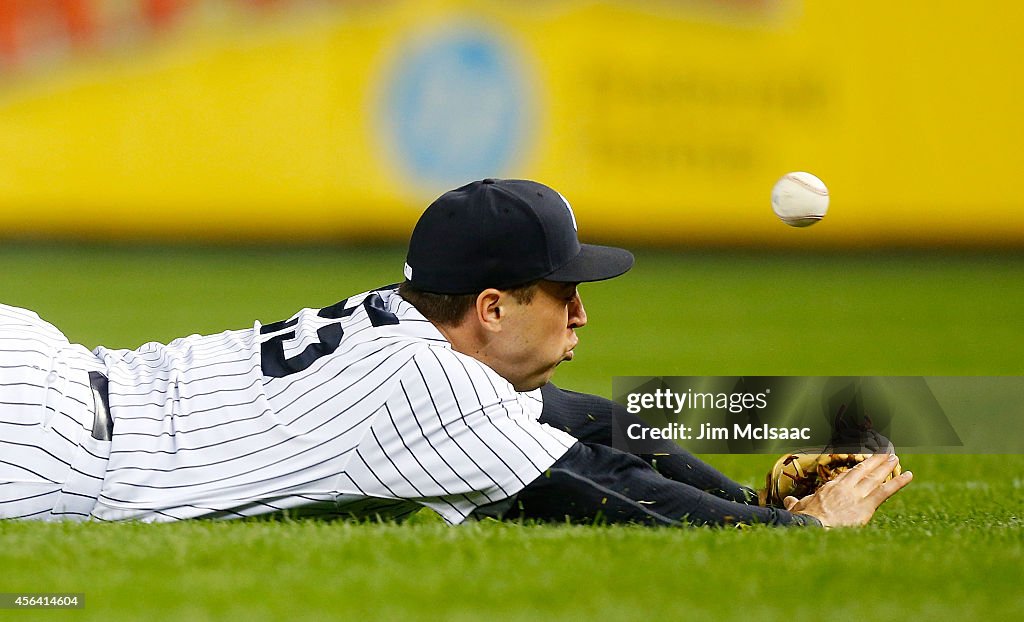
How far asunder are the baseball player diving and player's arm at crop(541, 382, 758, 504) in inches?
20.6

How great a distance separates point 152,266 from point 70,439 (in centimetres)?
1090

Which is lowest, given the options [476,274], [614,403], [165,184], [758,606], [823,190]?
[758,606]

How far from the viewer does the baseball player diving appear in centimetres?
367

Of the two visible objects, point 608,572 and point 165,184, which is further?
point 165,184

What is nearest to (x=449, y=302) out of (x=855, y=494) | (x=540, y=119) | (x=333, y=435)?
(x=333, y=435)

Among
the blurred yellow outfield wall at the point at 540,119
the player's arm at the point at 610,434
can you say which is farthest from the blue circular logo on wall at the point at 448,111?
the player's arm at the point at 610,434

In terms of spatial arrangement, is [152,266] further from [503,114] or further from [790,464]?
[790,464]

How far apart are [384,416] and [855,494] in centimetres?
138

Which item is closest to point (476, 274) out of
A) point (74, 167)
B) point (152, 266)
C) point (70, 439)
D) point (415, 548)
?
point (415, 548)

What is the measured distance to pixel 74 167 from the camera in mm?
14906

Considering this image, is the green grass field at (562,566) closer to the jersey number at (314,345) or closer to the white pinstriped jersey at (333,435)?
the white pinstriped jersey at (333,435)

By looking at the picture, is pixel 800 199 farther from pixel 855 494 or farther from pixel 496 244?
pixel 496 244

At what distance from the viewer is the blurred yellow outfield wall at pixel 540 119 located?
15078 mm

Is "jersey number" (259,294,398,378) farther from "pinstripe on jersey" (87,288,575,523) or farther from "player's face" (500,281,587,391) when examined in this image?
"player's face" (500,281,587,391)
